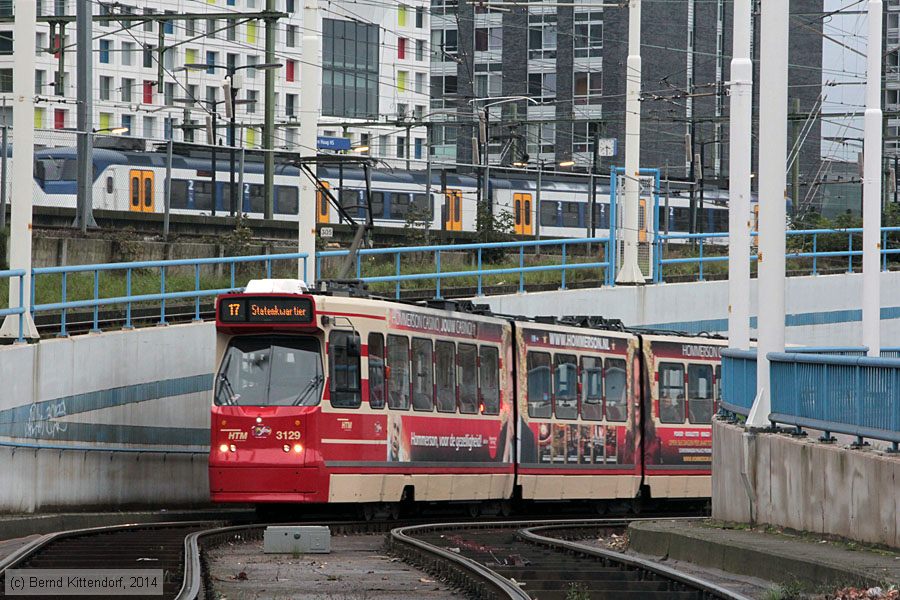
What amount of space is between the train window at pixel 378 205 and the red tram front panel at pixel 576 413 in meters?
15.5

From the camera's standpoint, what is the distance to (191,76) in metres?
93.5

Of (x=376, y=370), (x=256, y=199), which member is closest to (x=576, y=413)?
(x=376, y=370)

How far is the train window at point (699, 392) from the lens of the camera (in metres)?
29.0

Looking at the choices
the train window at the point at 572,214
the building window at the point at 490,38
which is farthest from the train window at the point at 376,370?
the building window at the point at 490,38

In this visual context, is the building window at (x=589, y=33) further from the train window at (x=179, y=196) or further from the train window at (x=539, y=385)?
the train window at (x=539, y=385)

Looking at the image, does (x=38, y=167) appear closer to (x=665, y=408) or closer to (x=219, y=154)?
(x=219, y=154)

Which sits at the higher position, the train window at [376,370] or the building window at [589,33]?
the building window at [589,33]

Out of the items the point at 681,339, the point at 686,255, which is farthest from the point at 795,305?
the point at 681,339

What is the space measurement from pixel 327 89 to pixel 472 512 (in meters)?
62.4

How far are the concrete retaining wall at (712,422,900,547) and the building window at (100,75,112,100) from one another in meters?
74.0

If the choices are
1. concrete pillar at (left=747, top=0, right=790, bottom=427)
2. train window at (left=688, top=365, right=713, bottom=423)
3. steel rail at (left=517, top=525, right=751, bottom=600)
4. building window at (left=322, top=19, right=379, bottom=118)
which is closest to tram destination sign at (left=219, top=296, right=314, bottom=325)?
steel rail at (left=517, top=525, right=751, bottom=600)

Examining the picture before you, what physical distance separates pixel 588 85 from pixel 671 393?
57524mm

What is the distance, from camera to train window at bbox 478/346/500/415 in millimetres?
25094

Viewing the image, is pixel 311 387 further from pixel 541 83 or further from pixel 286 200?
pixel 541 83
